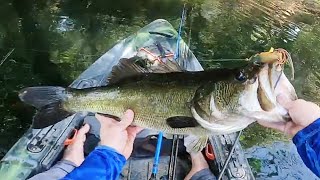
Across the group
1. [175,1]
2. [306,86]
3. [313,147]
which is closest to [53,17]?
[175,1]

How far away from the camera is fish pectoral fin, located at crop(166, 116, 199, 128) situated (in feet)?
7.39

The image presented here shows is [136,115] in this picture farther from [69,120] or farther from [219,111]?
[69,120]

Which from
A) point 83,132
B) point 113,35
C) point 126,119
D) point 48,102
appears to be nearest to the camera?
point 126,119

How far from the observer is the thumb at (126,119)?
7.69 feet

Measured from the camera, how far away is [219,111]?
2164mm

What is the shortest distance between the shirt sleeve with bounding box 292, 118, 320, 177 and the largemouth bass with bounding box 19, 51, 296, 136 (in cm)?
8

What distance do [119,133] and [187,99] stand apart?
297 millimetres

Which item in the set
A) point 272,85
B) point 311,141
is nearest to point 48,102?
point 272,85

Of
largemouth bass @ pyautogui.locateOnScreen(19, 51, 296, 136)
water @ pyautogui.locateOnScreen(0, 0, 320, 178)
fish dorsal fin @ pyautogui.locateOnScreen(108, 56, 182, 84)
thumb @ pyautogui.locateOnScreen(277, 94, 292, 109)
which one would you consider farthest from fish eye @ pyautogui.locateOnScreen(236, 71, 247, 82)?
water @ pyautogui.locateOnScreen(0, 0, 320, 178)

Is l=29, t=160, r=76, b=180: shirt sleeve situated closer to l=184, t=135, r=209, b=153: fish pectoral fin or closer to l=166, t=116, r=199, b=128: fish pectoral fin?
l=184, t=135, r=209, b=153: fish pectoral fin

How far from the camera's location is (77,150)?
3371 millimetres

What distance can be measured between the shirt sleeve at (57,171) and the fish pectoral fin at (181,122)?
37.1 inches

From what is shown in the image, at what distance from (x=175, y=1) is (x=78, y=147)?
16.6 feet

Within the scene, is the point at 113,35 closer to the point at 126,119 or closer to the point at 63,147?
the point at 63,147
